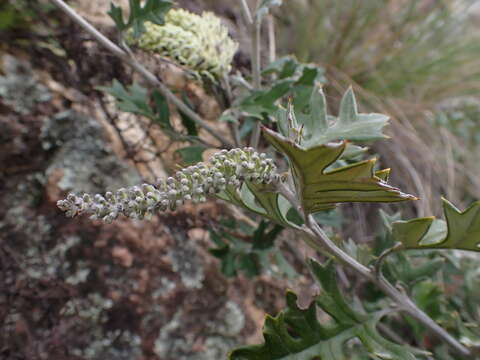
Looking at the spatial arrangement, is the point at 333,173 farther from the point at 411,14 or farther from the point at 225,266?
the point at 411,14

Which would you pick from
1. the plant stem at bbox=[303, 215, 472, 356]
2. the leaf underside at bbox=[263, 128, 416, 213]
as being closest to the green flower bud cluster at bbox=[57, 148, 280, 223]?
the leaf underside at bbox=[263, 128, 416, 213]

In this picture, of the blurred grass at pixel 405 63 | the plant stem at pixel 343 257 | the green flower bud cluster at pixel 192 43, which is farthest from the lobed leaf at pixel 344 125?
the blurred grass at pixel 405 63

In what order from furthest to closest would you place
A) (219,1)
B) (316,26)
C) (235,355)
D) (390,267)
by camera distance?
(316,26) → (219,1) → (390,267) → (235,355)

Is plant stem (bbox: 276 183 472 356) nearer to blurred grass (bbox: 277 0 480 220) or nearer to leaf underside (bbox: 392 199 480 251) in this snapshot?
leaf underside (bbox: 392 199 480 251)

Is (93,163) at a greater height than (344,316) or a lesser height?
greater

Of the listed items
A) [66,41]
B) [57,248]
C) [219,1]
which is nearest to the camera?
[57,248]

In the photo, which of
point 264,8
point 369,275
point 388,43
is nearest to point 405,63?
point 388,43

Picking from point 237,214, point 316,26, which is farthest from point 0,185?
point 316,26
